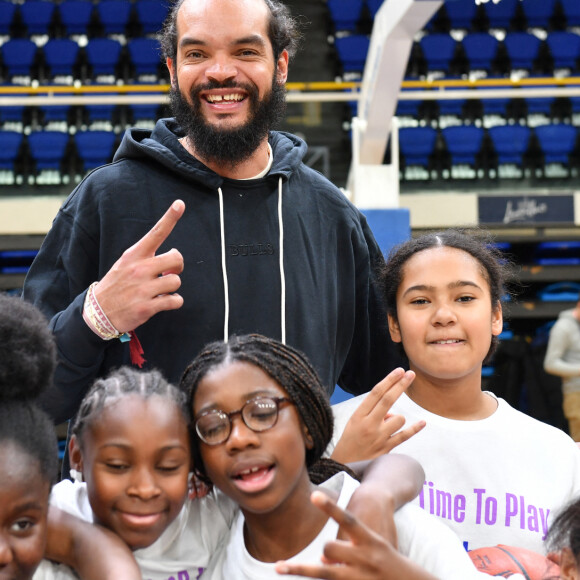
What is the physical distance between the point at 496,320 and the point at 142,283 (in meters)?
0.79

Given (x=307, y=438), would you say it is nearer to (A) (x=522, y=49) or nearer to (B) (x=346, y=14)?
(A) (x=522, y=49)

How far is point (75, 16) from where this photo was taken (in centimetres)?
952

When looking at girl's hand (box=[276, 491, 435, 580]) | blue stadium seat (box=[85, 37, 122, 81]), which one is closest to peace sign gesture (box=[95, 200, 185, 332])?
girl's hand (box=[276, 491, 435, 580])

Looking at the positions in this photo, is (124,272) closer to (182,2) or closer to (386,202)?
(182,2)

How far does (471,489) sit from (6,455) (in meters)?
0.92

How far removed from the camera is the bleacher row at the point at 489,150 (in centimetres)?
749

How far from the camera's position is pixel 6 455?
1190 mm

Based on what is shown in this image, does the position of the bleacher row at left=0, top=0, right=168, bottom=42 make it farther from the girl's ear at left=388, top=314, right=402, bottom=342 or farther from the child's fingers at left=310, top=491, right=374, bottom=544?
the child's fingers at left=310, top=491, right=374, bottom=544

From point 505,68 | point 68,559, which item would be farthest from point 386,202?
point 505,68

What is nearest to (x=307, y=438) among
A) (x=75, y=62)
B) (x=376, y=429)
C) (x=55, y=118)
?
(x=376, y=429)

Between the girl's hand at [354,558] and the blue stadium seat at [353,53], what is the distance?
8.07 m

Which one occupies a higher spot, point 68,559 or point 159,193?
point 159,193

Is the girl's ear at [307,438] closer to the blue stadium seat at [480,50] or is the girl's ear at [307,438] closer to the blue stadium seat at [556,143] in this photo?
the blue stadium seat at [556,143]

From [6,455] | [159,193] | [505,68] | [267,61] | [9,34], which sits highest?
[9,34]
